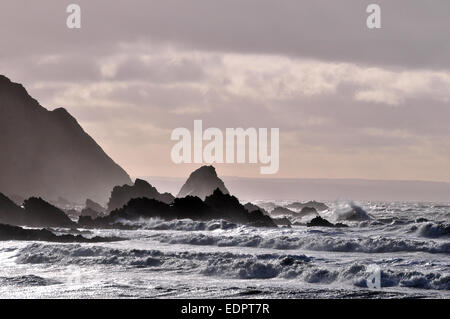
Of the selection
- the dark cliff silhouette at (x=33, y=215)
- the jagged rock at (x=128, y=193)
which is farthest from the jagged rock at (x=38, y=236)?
the jagged rock at (x=128, y=193)

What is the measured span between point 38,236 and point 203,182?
68.6 meters

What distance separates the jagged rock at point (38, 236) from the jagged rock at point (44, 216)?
15703 millimetres

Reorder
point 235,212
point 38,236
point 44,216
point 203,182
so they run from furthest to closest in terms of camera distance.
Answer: point 203,182 < point 235,212 < point 44,216 < point 38,236

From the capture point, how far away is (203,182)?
11588cm

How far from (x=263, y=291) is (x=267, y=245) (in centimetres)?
1985

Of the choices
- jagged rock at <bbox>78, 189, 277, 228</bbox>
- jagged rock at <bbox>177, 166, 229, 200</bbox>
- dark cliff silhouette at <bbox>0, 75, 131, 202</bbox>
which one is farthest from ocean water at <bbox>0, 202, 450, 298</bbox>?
dark cliff silhouette at <bbox>0, 75, 131, 202</bbox>

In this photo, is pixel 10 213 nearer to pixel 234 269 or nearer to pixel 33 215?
pixel 33 215

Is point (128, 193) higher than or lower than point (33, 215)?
higher

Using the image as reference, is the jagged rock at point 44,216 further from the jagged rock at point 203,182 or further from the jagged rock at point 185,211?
the jagged rock at point 203,182

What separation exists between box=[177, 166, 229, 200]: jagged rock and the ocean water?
210 ft

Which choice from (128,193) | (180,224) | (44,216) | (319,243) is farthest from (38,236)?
(128,193)

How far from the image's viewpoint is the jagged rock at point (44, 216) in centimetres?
6550

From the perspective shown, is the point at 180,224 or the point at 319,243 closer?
the point at 319,243

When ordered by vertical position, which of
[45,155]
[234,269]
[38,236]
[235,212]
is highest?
[45,155]
